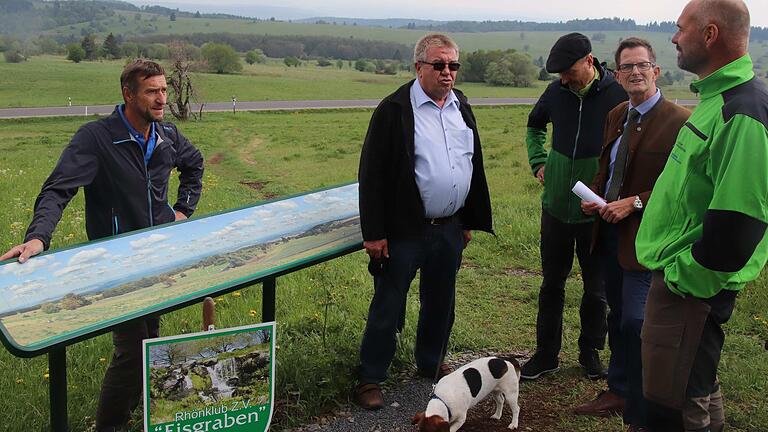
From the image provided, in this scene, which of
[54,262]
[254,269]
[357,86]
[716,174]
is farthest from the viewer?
[357,86]

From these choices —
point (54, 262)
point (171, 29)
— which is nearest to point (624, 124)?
point (54, 262)

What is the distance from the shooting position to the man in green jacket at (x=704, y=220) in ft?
8.99

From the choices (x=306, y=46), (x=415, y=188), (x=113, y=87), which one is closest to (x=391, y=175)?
(x=415, y=188)

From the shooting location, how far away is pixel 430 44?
14.1 ft

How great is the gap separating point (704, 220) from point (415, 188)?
6.22 feet

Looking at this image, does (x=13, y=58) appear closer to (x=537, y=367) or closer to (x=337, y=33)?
(x=537, y=367)

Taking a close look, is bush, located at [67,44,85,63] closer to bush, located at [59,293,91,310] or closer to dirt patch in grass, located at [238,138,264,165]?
dirt patch in grass, located at [238,138,264,165]

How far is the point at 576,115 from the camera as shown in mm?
4711

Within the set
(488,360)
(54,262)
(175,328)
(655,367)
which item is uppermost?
(54,262)

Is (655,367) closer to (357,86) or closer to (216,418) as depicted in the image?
(216,418)

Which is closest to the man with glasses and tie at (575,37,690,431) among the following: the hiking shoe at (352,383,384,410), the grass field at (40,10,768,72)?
the hiking shoe at (352,383,384,410)

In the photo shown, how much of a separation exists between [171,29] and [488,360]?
170 meters

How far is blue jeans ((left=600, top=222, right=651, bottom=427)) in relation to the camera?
4.04 metres

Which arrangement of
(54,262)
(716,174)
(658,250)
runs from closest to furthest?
(716,174), (658,250), (54,262)
